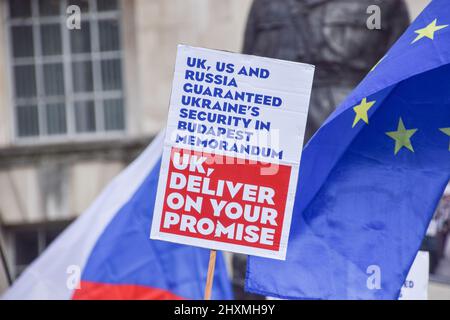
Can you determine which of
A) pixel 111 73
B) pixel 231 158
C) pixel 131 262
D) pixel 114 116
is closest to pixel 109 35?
pixel 111 73

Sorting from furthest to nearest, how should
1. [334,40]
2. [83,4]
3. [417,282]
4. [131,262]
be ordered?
[83,4] → [334,40] → [131,262] → [417,282]

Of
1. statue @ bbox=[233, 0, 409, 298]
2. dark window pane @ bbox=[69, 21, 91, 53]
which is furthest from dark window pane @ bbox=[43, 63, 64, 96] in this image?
statue @ bbox=[233, 0, 409, 298]

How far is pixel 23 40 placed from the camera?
1589 centimetres

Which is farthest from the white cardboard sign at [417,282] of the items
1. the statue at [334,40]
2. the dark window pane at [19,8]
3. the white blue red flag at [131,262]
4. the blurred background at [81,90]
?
the dark window pane at [19,8]

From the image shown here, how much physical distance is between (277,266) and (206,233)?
88cm

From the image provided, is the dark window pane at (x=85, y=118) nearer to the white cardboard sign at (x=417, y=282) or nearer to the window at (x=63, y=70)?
the window at (x=63, y=70)

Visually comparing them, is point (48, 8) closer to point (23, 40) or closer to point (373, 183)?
point (23, 40)

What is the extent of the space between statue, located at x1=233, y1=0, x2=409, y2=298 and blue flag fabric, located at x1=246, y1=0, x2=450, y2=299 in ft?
15.4

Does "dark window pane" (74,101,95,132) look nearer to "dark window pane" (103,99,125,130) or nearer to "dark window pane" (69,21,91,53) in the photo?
"dark window pane" (103,99,125,130)

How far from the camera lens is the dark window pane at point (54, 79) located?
51.9ft

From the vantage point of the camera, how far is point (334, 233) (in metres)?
9.37

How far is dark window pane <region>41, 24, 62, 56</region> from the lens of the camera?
1581 centimetres

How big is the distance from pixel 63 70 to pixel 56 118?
528mm
